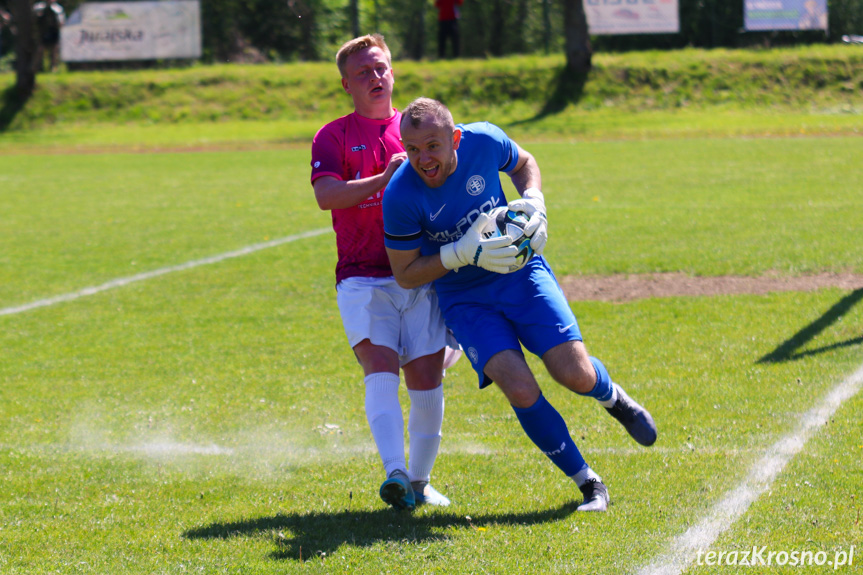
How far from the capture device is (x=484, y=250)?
13.6 feet

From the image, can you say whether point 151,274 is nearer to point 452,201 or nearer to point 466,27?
point 452,201

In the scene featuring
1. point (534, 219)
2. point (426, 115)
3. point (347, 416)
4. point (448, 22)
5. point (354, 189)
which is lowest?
point (347, 416)

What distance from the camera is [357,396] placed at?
636cm

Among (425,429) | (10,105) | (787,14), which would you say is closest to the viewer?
(425,429)

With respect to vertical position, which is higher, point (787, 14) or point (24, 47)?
point (787, 14)

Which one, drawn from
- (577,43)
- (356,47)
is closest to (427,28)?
(577,43)

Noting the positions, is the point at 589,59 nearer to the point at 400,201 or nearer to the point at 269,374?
the point at 269,374

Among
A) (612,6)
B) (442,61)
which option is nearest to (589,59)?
(612,6)

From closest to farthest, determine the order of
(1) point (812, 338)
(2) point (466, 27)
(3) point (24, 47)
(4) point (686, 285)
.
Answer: (1) point (812, 338)
(4) point (686, 285)
(3) point (24, 47)
(2) point (466, 27)

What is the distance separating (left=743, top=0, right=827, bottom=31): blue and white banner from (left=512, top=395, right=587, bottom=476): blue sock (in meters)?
28.5

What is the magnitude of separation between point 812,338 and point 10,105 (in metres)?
29.4

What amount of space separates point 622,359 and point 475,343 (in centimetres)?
269

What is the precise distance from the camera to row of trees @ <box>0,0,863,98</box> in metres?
29.8

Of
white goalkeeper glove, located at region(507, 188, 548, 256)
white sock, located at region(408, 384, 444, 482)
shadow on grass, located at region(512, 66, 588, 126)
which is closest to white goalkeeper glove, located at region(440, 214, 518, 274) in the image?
white goalkeeper glove, located at region(507, 188, 548, 256)
